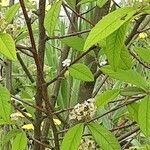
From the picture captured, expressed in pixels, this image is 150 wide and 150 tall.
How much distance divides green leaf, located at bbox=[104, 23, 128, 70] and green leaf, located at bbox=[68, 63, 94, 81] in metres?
0.24

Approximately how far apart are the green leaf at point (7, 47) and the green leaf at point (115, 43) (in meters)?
0.14

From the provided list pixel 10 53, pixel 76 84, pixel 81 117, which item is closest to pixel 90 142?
pixel 81 117

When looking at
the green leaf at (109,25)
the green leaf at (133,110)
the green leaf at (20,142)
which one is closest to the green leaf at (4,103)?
the green leaf at (20,142)

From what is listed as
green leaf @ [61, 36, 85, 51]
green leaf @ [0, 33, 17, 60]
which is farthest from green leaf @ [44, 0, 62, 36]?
green leaf @ [0, 33, 17, 60]

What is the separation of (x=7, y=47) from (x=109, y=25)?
0.63ft

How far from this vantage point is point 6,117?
30.7 inches

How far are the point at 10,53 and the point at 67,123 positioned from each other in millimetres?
614

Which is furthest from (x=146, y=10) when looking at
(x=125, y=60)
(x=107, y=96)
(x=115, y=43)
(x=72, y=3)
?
(x=72, y=3)

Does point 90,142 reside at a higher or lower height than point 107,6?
lower

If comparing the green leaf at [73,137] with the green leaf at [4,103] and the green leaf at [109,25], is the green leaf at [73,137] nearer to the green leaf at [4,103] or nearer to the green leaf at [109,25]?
the green leaf at [4,103]

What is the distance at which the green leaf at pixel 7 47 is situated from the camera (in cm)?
60

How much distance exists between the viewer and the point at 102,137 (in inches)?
29.6

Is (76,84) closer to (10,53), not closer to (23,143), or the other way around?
(23,143)

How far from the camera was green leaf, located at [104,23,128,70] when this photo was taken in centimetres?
50
